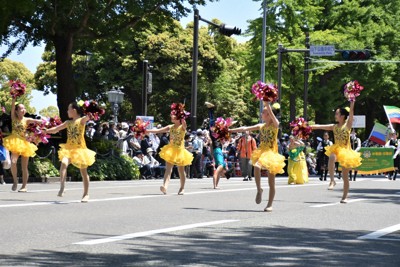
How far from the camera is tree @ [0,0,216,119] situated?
28797 mm

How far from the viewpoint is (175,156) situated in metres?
19.2

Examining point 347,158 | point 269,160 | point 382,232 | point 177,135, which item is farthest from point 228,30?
point 382,232

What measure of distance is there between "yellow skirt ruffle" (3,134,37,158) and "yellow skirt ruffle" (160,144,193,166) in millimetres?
2781

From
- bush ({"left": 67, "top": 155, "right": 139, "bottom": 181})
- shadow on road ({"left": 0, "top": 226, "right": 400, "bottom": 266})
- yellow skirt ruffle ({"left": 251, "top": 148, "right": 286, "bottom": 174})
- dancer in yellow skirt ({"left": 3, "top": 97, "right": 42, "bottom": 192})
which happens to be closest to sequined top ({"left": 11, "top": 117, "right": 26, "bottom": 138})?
dancer in yellow skirt ({"left": 3, "top": 97, "right": 42, "bottom": 192})

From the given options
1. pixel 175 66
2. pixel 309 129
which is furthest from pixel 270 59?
pixel 309 129

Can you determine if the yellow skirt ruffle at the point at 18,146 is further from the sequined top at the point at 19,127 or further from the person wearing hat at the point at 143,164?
the person wearing hat at the point at 143,164

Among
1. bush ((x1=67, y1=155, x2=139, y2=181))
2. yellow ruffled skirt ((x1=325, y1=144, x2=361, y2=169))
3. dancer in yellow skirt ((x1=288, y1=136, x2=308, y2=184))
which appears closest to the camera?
yellow ruffled skirt ((x1=325, y1=144, x2=361, y2=169))

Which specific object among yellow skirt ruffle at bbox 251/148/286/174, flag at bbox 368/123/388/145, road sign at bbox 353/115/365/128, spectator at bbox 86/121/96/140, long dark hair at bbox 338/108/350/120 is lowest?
yellow skirt ruffle at bbox 251/148/286/174

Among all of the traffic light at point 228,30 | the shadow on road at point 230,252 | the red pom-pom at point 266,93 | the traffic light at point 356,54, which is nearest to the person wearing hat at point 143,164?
the traffic light at point 228,30

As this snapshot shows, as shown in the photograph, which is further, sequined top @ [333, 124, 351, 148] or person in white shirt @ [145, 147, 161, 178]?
person in white shirt @ [145, 147, 161, 178]

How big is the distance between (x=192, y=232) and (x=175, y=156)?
8.12 m

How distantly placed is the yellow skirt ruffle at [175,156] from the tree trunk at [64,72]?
12438 mm

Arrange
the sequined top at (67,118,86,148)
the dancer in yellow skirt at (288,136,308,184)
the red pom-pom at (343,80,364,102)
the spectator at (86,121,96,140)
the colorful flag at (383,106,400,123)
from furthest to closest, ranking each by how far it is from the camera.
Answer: the colorful flag at (383,106,400,123), the spectator at (86,121,96,140), the dancer in yellow skirt at (288,136,308,184), the red pom-pom at (343,80,364,102), the sequined top at (67,118,86,148)

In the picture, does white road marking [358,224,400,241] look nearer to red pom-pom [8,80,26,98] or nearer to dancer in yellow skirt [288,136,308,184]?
red pom-pom [8,80,26,98]
